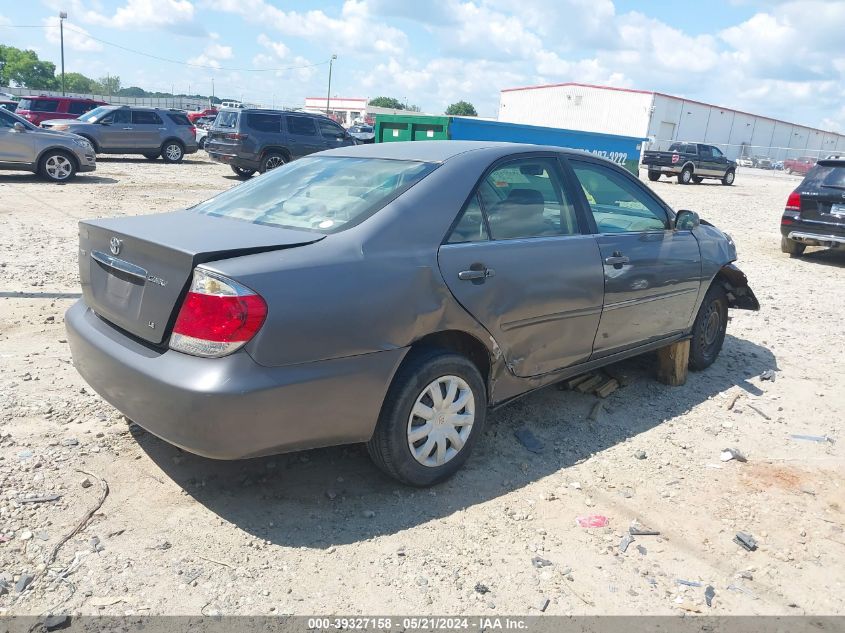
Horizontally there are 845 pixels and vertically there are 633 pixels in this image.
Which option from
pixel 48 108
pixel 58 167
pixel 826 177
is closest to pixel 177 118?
pixel 48 108

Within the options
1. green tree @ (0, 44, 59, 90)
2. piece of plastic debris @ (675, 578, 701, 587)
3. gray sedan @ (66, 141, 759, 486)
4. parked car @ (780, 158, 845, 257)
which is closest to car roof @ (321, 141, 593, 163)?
gray sedan @ (66, 141, 759, 486)

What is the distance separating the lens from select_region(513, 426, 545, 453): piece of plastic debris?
3.98 metres

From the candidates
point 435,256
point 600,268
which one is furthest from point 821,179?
point 435,256

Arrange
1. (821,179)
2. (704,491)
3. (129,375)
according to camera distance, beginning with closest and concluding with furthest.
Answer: (129,375), (704,491), (821,179)

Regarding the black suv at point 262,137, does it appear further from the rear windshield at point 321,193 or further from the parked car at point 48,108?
the rear windshield at point 321,193

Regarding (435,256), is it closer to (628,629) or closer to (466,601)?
(466,601)

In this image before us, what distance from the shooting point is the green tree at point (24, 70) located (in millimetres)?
101125

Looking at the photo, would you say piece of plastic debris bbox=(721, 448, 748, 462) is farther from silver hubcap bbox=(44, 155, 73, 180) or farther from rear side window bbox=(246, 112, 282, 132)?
rear side window bbox=(246, 112, 282, 132)

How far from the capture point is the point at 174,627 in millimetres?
2430

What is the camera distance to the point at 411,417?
321 cm

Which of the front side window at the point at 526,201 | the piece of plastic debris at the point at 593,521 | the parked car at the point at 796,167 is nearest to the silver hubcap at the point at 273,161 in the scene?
the front side window at the point at 526,201

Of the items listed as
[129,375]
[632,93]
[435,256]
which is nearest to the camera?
[129,375]

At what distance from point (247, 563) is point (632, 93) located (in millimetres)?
61281

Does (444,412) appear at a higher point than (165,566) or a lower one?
higher
